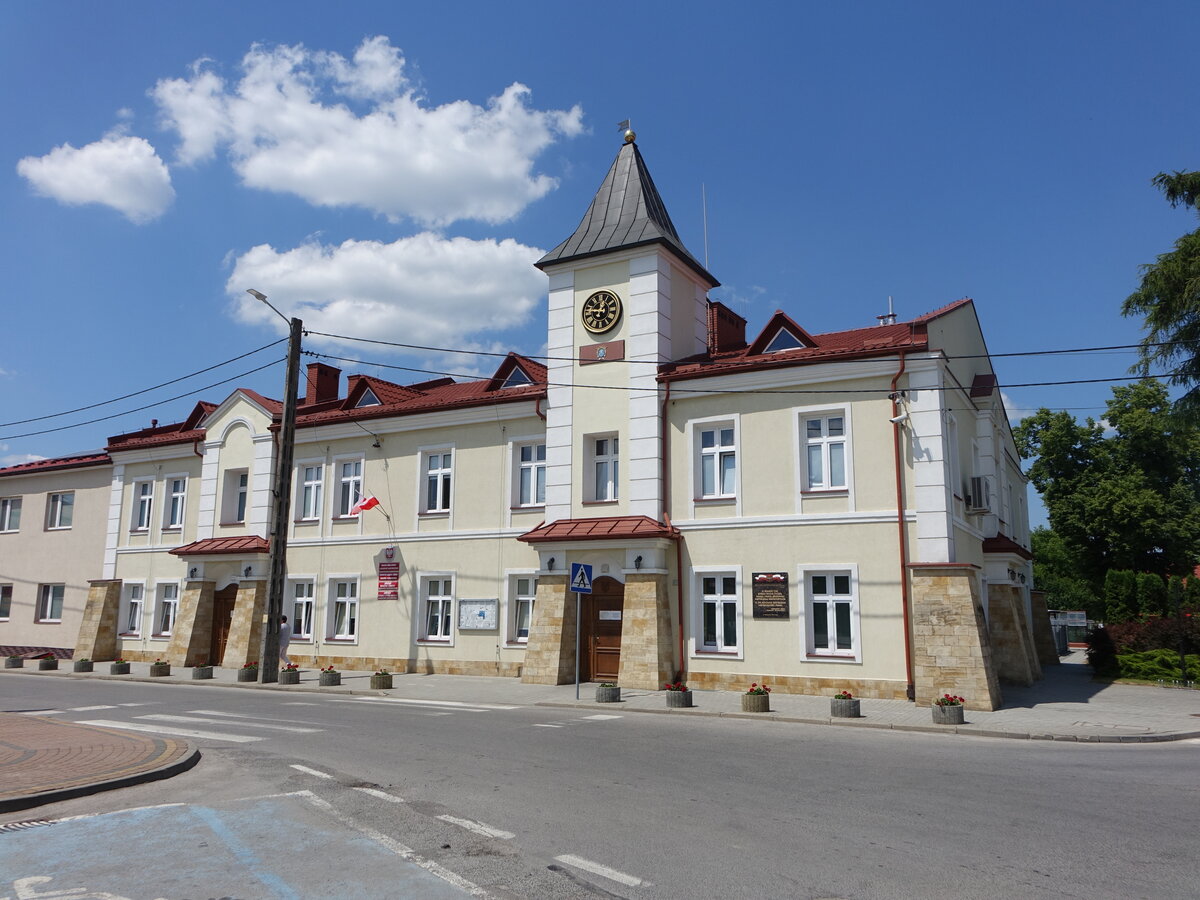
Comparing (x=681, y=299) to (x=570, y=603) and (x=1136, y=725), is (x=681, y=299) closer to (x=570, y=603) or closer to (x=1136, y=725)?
(x=570, y=603)

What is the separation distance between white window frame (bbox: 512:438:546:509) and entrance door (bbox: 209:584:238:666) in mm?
11096

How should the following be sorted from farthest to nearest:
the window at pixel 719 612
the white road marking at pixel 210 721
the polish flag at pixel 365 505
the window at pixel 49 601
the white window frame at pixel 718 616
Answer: the window at pixel 49 601 → the polish flag at pixel 365 505 → the window at pixel 719 612 → the white window frame at pixel 718 616 → the white road marking at pixel 210 721

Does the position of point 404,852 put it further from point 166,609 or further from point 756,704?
point 166,609

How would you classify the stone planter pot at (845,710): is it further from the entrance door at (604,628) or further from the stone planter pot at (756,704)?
the entrance door at (604,628)

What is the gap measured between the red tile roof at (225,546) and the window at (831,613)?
16598 mm

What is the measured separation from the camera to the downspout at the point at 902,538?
18.2 m

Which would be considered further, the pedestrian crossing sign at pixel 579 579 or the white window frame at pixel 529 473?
the white window frame at pixel 529 473

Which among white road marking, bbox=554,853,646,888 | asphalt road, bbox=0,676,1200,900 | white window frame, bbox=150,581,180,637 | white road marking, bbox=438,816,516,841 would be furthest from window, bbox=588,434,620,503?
white window frame, bbox=150,581,180,637

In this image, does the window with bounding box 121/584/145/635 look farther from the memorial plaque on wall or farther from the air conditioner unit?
the air conditioner unit

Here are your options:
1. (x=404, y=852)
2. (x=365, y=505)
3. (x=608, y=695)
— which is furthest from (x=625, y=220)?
(x=404, y=852)

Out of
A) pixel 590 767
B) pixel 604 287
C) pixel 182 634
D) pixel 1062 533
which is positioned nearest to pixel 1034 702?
pixel 590 767

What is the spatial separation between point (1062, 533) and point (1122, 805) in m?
37.7

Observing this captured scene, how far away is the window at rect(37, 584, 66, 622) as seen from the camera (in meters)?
34.1

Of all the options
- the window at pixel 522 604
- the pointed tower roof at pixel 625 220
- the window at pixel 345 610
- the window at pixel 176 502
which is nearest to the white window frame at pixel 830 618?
the window at pixel 522 604
